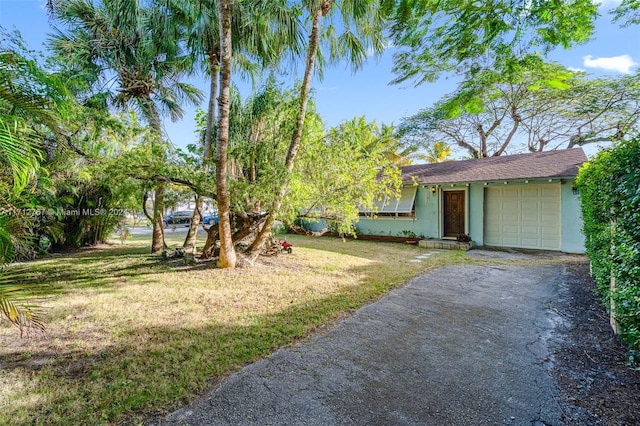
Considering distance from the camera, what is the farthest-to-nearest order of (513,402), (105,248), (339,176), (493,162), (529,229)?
1. (493,162)
2. (105,248)
3. (529,229)
4. (339,176)
5. (513,402)

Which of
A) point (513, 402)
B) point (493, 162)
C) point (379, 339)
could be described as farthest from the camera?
point (493, 162)

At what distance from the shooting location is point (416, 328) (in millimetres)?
3992

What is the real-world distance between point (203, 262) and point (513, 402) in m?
7.35

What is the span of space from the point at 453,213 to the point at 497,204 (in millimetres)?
1743

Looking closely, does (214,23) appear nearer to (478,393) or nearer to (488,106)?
(478,393)

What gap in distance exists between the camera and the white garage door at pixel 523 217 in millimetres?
10039

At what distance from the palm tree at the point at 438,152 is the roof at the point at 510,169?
9526 millimetres

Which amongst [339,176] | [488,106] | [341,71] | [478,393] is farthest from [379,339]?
[488,106]

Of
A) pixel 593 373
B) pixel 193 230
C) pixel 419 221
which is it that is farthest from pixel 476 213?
pixel 193 230

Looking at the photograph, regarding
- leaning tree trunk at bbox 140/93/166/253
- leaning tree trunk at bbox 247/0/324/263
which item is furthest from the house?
leaning tree trunk at bbox 140/93/166/253

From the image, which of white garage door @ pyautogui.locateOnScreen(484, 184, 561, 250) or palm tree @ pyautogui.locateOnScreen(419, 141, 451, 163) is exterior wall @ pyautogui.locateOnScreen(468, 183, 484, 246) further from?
palm tree @ pyautogui.locateOnScreen(419, 141, 451, 163)

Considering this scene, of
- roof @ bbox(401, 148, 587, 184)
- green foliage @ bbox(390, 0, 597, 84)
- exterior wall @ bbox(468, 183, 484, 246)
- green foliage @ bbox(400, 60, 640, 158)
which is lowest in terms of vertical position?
exterior wall @ bbox(468, 183, 484, 246)

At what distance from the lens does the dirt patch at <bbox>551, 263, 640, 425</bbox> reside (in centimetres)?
231

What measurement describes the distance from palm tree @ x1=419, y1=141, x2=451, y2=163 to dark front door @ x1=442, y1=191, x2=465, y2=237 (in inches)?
444
